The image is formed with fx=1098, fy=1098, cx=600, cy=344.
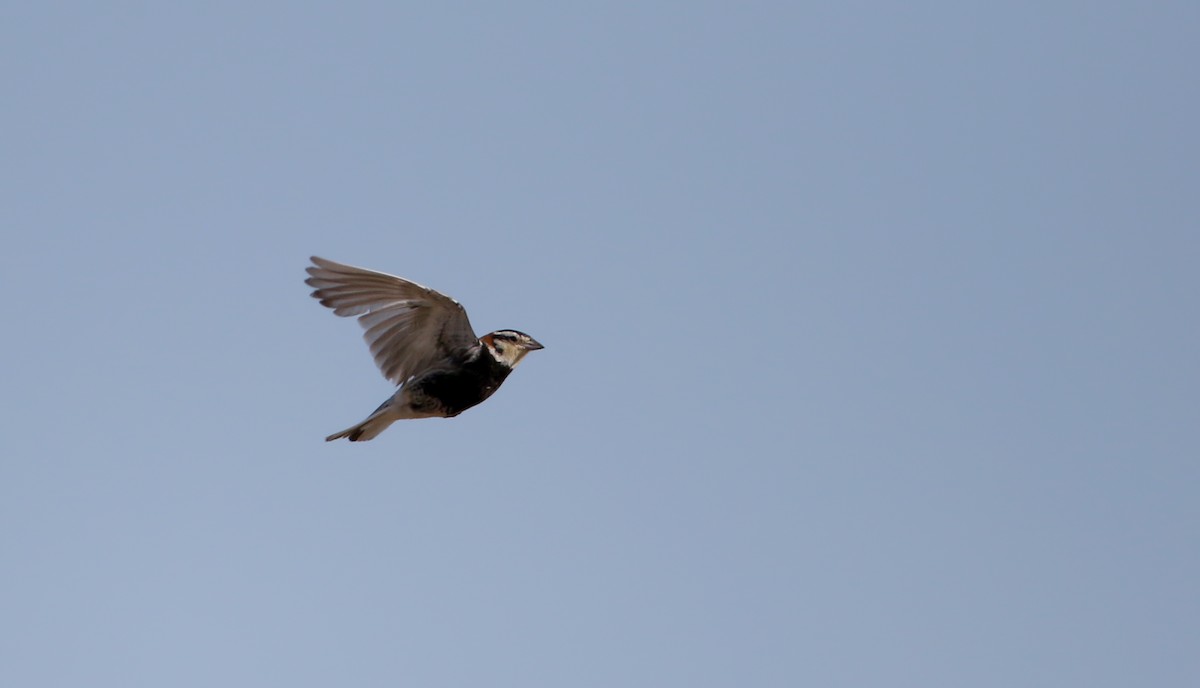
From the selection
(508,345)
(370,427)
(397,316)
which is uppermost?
(397,316)

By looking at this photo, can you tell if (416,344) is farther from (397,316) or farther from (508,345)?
(508,345)

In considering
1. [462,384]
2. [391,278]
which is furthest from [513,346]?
[391,278]

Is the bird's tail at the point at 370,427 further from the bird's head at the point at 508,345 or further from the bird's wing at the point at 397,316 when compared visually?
the bird's head at the point at 508,345

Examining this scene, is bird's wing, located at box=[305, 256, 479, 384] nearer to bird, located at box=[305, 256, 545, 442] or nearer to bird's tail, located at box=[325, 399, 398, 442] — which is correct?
bird, located at box=[305, 256, 545, 442]

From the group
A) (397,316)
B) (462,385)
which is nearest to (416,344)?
(397,316)

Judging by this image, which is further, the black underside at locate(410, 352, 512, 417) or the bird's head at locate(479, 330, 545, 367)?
the bird's head at locate(479, 330, 545, 367)

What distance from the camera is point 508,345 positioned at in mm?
9656

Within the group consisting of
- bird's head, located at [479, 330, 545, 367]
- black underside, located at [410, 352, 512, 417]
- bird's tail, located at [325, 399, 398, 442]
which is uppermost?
bird's head, located at [479, 330, 545, 367]

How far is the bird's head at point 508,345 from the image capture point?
9570 millimetres

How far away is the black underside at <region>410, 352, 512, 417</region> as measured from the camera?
30.6 feet

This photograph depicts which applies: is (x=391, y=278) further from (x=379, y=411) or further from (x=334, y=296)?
(x=379, y=411)

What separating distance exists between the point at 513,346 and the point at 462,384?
63 centimetres

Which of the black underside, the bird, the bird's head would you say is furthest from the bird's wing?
the black underside

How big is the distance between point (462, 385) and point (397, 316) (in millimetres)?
920
